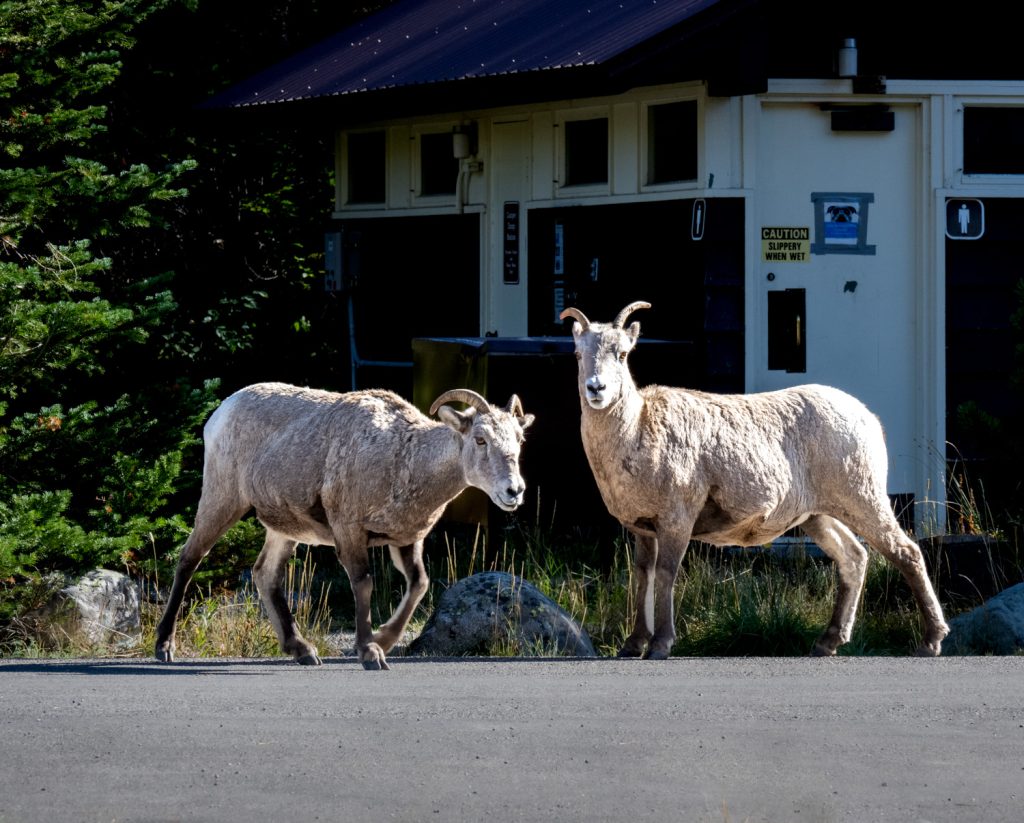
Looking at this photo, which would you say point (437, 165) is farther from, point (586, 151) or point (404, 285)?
point (586, 151)

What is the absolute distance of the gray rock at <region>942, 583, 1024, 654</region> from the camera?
11.4m

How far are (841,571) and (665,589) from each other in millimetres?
1299

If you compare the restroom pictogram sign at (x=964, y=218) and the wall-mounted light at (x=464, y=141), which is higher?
the wall-mounted light at (x=464, y=141)

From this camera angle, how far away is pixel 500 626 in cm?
1145

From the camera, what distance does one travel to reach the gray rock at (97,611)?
40.0 feet

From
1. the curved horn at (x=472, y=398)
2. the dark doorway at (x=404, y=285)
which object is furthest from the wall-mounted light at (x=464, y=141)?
the curved horn at (x=472, y=398)

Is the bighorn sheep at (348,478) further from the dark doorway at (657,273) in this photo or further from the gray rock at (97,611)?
the dark doorway at (657,273)

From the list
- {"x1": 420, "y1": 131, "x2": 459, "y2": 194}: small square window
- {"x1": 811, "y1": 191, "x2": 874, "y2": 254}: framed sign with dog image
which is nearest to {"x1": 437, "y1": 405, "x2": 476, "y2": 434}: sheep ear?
{"x1": 811, "y1": 191, "x2": 874, "y2": 254}: framed sign with dog image

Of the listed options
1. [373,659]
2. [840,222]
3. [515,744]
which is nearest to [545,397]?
[840,222]

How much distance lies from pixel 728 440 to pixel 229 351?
8.28 meters

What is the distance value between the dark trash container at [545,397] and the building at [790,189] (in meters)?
0.12

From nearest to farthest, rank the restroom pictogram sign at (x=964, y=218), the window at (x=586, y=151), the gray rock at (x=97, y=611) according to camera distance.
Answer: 1. the gray rock at (x=97, y=611)
2. the restroom pictogram sign at (x=964, y=218)
3. the window at (x=586, y=151)

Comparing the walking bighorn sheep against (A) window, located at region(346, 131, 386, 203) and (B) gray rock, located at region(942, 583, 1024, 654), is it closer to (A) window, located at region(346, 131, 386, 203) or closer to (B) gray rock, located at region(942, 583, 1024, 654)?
(B) gray rock, located at region(942, 583, 1024, 654)

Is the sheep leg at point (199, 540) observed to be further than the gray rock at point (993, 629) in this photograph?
No
